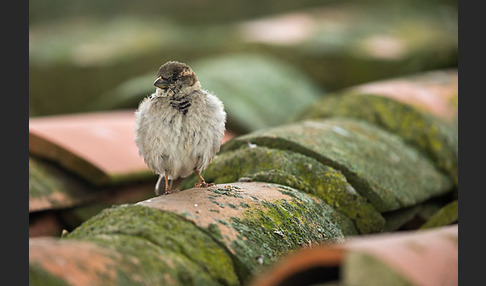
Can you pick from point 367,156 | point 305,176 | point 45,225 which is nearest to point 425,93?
point 367,156

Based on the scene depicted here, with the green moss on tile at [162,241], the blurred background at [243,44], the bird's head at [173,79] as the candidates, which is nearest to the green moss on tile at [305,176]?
the bird's head at [173,79]

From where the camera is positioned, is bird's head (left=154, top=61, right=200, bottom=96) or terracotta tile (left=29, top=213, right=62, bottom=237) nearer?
bird's head (left=154, top=61, right=200, bottom=96)

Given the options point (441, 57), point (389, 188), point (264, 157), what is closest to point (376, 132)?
point (389, 188)

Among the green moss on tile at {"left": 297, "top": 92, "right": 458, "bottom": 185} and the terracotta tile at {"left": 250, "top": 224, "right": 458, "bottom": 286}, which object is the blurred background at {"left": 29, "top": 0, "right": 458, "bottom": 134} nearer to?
the green moss on tile at {"left": 297, "top": 92, "right": 458, "bottom": 185}

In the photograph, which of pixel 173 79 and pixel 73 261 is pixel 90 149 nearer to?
pixel 173 79

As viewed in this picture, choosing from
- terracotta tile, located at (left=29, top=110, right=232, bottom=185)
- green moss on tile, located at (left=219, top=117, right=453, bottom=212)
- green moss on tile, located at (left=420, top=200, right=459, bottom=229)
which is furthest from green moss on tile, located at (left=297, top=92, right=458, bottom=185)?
terracotta tile, located at (left=29, top=110, right=232, bottom=185)

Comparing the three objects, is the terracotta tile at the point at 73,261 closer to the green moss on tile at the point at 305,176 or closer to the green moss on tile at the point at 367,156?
the green moss on tile at the point at 305,176
